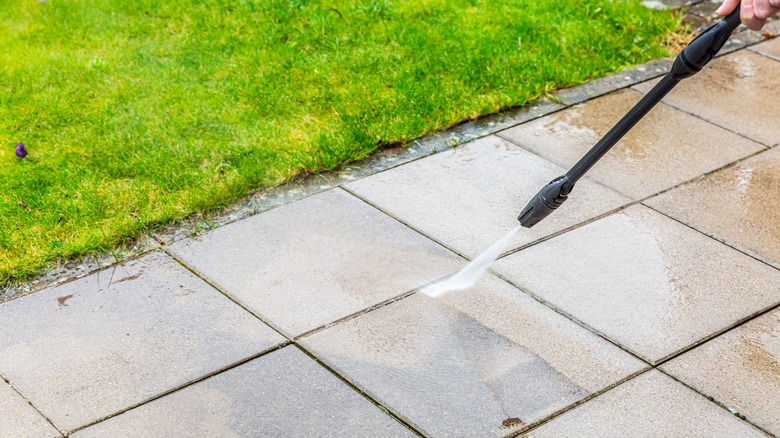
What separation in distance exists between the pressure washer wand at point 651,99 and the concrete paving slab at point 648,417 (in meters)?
0.78

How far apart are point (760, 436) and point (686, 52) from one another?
1394 millimetres

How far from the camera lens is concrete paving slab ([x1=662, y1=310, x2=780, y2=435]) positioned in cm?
333

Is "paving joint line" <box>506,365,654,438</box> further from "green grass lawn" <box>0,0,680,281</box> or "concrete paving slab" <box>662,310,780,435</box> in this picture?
"green grass lawn" <box>0,0,680,281</box>

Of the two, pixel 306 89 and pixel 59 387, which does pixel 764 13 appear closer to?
pixel 59 387

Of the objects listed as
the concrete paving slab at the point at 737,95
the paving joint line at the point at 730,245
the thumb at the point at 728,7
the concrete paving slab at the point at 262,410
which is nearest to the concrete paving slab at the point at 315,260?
the concrete paving slab at the point at 262,410

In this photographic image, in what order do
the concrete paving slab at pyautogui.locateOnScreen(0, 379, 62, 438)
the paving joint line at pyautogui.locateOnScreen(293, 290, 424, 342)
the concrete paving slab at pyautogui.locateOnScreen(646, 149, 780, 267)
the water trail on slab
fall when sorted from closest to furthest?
1. the concrete paving slab at pyautogui.locateOnScreen(0, 379, 62, 438)
2. the paving joint line at pyautogui.locateOnScreen(293, 290, 424, 342)
3. the water trail on slab
4. the concrete paving slab at pyautogui.locateOnScreen(646, 149, 780, 267)

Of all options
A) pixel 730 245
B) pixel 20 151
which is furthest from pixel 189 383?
pixel 730 245

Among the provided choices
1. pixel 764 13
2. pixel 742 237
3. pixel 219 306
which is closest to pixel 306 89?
pixel 219 306

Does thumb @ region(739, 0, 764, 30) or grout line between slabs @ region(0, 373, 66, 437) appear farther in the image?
grout line between slabs @ region(0, 373, 66, 437)

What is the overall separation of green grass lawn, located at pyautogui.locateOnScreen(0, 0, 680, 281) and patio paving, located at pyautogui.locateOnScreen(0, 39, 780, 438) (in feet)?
1.23

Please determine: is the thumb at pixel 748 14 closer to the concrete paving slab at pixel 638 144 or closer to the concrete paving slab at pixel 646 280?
the concrete paving slab at pixel 646 280

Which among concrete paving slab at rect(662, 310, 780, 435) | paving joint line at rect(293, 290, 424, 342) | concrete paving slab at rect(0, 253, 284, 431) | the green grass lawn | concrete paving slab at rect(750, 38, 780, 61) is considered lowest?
concrete paving slab at rect(662, 310, 780, 435)

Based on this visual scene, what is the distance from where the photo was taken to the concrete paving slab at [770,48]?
6.31 meters

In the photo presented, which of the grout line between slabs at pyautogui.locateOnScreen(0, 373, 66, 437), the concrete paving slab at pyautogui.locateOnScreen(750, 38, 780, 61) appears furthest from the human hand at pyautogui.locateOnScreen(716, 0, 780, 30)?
the concrete paving slab at pyautogui.locateOnScreen(750, 38, 780, 61)
